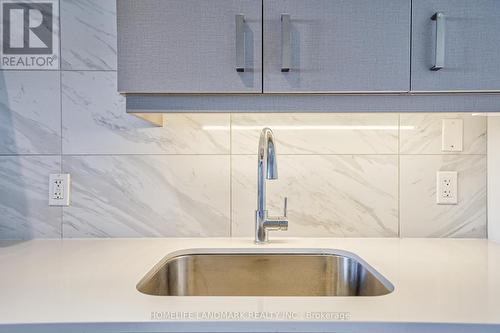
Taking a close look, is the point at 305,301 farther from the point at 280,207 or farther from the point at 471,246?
the point at 471,246

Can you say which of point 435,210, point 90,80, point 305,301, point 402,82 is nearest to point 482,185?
point 435,210

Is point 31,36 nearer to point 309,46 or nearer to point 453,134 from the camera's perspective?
point 309,46

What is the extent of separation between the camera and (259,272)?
1.25 meters

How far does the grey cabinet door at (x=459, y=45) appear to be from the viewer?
1.00m

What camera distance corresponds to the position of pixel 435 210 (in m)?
1.36

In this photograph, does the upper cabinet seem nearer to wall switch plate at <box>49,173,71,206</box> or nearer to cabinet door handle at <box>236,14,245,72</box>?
cabinet door handle at <box>236,14,245,72</box>

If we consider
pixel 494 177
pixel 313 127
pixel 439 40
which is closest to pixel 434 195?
pixel 494 177

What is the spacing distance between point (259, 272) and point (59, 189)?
727 mm

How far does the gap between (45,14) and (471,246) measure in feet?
5.19

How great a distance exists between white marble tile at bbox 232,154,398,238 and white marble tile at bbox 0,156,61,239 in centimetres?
63

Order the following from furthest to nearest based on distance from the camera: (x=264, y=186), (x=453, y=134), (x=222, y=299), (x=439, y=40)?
(x=453, y=134)
(x=264, y=186)
(x=439, y=40)
(x=222, y=299)

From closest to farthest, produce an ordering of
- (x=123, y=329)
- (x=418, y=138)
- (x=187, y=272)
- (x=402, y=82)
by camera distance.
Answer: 1. (x=123, y=329)
2. (x=402, y=82)
3. (x=187, y=272)
4. (x=418, y=138)

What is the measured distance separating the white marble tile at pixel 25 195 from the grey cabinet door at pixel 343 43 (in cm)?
86

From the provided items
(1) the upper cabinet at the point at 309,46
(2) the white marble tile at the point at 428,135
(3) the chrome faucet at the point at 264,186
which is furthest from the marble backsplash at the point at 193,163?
(1) the upper cabinet at the point at 309,46
